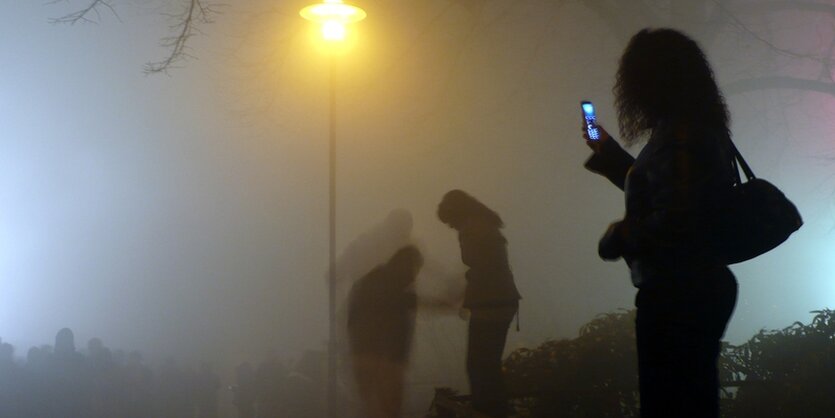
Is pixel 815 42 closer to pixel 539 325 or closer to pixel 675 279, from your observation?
pixel 539 325

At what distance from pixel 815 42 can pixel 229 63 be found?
2.42m

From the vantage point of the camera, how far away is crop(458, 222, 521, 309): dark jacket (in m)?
2.86

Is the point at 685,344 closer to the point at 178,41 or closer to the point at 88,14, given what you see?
the point at 178,41

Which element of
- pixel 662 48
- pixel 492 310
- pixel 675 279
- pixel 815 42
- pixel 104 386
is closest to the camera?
pixel 675 279

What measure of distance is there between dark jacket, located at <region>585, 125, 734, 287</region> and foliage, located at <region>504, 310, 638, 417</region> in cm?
102

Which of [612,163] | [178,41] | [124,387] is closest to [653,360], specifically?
[612,163]

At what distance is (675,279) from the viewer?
196cm

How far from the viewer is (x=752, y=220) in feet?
6.40

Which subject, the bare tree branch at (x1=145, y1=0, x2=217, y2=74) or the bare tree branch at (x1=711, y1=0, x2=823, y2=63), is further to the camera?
the bare tree branch at (x1=711, y1=0, x2=823, y2=63)

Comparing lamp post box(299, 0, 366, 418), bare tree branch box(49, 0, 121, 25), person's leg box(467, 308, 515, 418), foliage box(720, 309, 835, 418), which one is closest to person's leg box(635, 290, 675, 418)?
person's leg box(467, 308, 515, 418)

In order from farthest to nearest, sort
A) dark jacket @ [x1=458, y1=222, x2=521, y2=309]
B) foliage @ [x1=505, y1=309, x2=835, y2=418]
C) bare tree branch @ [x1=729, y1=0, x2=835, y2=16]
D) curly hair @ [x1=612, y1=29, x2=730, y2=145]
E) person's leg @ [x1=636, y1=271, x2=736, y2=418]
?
bare tree branch @ [x1=729, y1=0, x2=835, y2=16], foliage @ [x1=505, y1=309, x2=835, y2=418], dark jacket @ [x1=458, y1=222, x2=521, y2=309], curly hair @ [x1=612, y1=29, x2=730, y2=145], person's leg @ [x1=636, y1=271, x2=736, y2=418]

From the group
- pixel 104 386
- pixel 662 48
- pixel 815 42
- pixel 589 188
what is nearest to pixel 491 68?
pixel 589 188

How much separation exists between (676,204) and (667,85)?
439mm

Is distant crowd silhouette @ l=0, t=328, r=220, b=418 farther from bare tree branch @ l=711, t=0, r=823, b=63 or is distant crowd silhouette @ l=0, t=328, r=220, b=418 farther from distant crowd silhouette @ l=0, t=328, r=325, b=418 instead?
bare tree branch @ l=711, t=0, r=823, b=63
